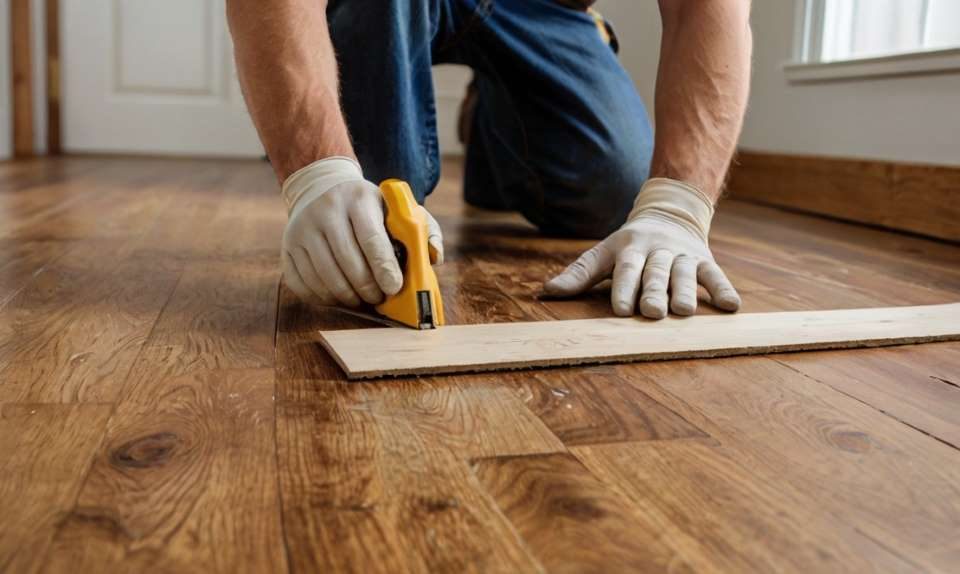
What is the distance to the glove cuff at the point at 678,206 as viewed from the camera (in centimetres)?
128

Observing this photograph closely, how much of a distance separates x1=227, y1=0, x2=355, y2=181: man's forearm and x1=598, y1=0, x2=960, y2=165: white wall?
1.52 m

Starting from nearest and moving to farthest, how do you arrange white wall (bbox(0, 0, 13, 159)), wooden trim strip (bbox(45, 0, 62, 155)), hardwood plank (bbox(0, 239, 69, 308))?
hardwood plank (bbox(0, 239, 69, 308))
white wall (bbox(0, 0, 13, 159))
wooden trim strip (bbox(45, 0, 62, 155))

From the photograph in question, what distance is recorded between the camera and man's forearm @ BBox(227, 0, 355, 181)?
1.12 metres

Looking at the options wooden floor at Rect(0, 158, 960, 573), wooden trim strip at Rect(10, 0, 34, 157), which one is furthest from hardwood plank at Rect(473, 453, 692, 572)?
wooden trim strip at Rect(10, 0, 34, 157)

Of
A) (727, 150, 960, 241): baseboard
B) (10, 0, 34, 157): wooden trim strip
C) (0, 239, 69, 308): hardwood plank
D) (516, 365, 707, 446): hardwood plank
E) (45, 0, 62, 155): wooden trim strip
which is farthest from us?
(45, 0, 62, 155): wooden trim strip

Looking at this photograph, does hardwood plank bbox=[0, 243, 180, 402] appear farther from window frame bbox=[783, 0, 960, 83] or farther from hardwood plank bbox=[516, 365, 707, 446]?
window frame bbox=[783, 0, 960, 83]

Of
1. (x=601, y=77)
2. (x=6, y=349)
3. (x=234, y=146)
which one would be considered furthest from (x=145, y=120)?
(x=6, y=349)

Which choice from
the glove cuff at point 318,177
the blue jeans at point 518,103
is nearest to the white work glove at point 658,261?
the glove cuff at point 318,177

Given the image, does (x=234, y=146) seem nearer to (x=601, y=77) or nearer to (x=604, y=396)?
(x=601, y=77)

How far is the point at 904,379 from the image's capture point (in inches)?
36.1

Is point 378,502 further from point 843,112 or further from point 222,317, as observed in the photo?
point 843,112

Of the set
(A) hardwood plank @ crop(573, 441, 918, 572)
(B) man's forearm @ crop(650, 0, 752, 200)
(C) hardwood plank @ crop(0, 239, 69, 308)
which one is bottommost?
(C) hardwood plank @ crop(0, 239, 69, 308)

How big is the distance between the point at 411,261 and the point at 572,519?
479 mm

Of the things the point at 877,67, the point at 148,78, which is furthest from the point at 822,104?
the point at 148,78
